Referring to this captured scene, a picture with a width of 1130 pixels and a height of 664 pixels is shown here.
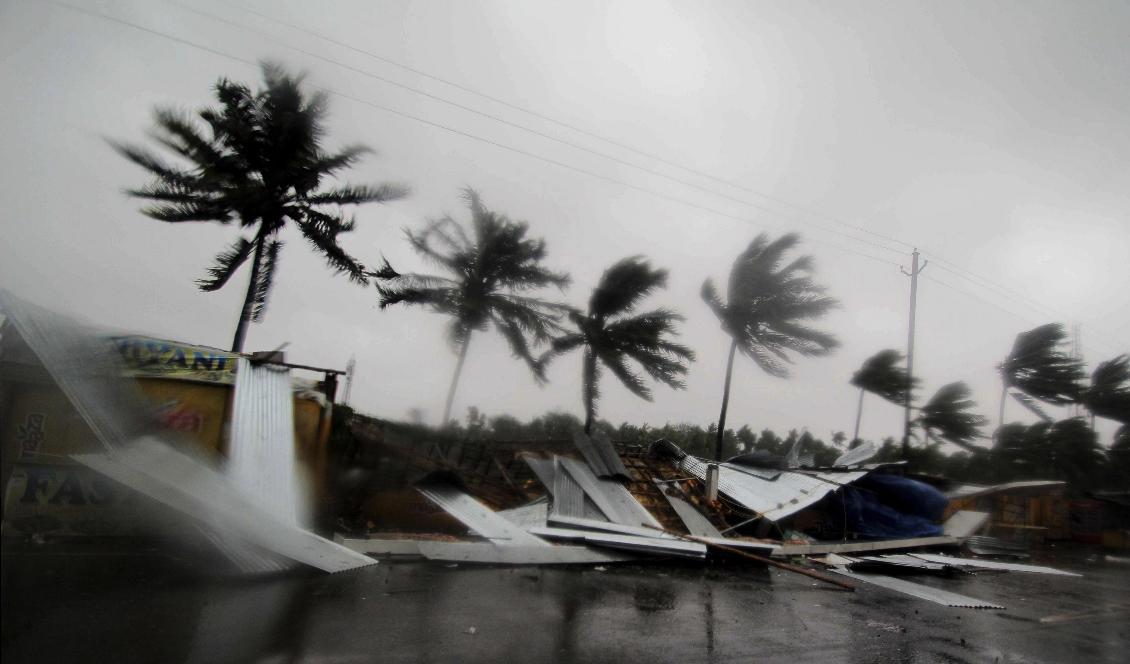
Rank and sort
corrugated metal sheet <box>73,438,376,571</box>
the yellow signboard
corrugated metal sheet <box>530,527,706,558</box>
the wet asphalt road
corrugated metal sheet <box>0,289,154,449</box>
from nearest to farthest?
the wet asphalt road
corrugated metal sheet <box>0,289,154,449</box>
corrugated metal sheet <box>73,438,376,571</box>
the yellow signboard
corrugated metal sheet <box>530,527,706,558</box>

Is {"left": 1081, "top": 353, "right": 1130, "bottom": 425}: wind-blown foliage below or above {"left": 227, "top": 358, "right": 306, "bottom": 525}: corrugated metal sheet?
above

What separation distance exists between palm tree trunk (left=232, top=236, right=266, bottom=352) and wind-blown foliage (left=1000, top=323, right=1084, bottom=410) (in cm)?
2569

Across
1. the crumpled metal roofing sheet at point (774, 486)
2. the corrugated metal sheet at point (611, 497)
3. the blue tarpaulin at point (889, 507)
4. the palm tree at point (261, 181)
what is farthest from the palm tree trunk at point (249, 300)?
the blue tarpaulin at point (889, 507)

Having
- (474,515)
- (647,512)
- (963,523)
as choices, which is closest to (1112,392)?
(963,523)

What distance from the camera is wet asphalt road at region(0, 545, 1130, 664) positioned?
3543 mm

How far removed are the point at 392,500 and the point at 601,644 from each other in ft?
15.4

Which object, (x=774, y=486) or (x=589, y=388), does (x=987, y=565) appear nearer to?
(x=774, y=486)

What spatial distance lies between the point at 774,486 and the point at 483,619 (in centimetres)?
941

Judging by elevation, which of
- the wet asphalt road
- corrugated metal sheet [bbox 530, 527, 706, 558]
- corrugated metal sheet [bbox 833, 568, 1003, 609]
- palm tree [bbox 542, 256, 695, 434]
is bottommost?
the wet asphalt road

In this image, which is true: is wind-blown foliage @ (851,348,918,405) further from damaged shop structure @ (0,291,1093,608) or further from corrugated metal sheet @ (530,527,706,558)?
corrugated metal sheet @ (530,527,706,558)

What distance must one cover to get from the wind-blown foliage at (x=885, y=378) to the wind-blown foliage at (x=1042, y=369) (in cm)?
752

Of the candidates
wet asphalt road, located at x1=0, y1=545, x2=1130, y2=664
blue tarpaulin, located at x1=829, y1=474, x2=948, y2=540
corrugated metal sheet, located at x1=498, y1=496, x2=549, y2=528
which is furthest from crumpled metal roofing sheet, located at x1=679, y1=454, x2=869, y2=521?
corrugated metal sheet, located at x1=498, y1=496, x2=549, y2=528

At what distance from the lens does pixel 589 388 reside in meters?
14.7

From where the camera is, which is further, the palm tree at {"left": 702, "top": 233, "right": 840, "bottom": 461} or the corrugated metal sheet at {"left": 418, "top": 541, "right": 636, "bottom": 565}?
the palm tree at {"left": 702, "top": 233, "right": 840, "bottom": 461}
